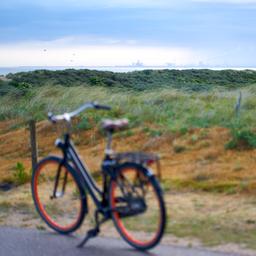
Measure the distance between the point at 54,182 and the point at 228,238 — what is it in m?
1.81

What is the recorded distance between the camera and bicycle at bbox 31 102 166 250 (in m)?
5.62

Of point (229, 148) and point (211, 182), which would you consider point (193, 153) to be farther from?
point (211, 182)

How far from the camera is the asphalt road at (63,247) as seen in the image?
587 centimetres

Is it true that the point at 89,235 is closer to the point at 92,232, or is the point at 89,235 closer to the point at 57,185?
the point at 92,232

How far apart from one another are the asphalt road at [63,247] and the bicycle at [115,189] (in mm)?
105

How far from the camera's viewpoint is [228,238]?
6234 mm

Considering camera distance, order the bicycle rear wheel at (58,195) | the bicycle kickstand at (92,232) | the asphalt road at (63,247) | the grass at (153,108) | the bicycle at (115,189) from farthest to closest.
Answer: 1. the grass at (153,108)
2. the bicycle rear wheel at (58,195)
3. the bicycle kickstand at (92,232)
4. the asphalt road at (63,247)
5. the bicycle at (115,189)

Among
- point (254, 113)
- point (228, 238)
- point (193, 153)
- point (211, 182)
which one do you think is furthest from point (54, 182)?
point (254, 113)

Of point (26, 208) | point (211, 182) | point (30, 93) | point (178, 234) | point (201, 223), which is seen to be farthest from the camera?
point (30, 93)

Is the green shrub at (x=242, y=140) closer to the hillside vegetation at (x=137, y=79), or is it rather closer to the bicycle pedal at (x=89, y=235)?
the bicycle pedal at (x=89, y=235)

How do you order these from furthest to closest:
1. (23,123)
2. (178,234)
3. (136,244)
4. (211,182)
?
1. (23,123)
2. (211,182)
3. (178,234)
4. (136,244)

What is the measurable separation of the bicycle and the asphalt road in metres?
0.10

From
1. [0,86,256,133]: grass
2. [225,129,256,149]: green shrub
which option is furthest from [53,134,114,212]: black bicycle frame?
[0,86,256,133]: grass

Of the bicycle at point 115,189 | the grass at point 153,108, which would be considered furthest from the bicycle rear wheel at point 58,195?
the grass at point 153,108
